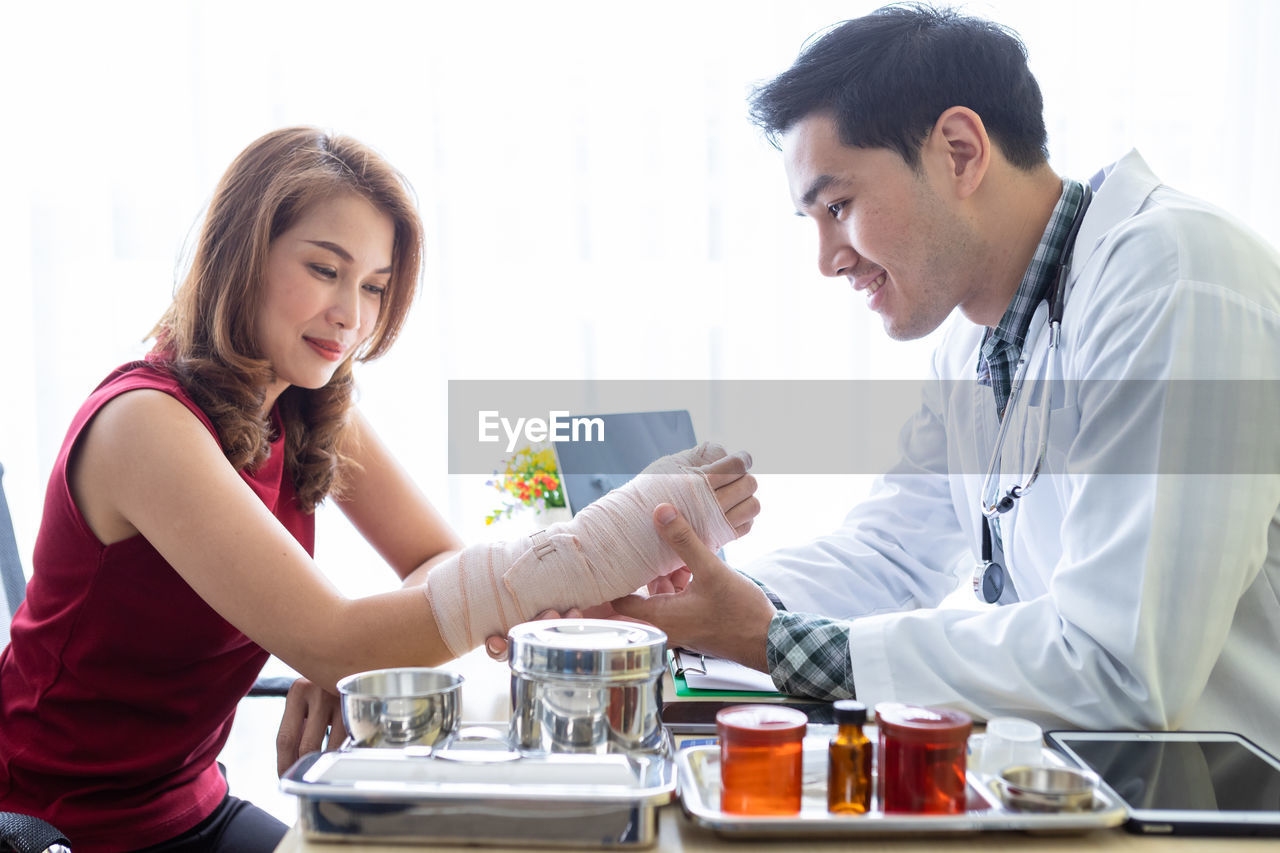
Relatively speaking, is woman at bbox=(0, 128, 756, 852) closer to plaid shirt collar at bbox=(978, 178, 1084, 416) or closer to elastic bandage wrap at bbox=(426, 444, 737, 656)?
elastic bandage wrap at bbox=(426, 444, 737, 656)

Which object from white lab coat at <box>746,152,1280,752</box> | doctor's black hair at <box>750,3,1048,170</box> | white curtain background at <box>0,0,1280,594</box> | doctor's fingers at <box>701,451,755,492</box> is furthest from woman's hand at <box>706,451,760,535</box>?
white curtain background at <box>0,0,1280,594</box>

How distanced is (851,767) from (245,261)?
1004 millimetres

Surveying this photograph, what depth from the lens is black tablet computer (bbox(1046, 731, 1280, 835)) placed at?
0.65 metres

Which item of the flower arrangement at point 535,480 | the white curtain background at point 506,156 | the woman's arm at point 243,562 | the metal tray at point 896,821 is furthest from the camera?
the white curtain background at point 506,156

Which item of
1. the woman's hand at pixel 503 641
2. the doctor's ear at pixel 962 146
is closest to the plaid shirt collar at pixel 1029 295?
the doctor's ear at pixel 962 146

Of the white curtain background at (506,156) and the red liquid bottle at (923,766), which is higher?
the white curtain background at (506,156)

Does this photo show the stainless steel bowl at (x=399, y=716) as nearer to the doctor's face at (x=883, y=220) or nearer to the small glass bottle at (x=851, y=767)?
the small glass bottle at (x=851, y=767)

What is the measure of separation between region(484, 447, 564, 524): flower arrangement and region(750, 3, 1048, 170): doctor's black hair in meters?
0.77

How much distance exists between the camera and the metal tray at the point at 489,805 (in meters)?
0.63

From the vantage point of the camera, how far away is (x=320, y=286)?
1.32 meters

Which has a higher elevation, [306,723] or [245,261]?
[245,261]

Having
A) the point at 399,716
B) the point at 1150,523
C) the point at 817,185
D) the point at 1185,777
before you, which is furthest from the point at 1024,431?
the point at 399,716

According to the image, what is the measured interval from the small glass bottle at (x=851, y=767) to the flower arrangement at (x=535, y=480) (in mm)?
1118

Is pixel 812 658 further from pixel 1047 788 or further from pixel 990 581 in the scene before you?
pixel 990 581
